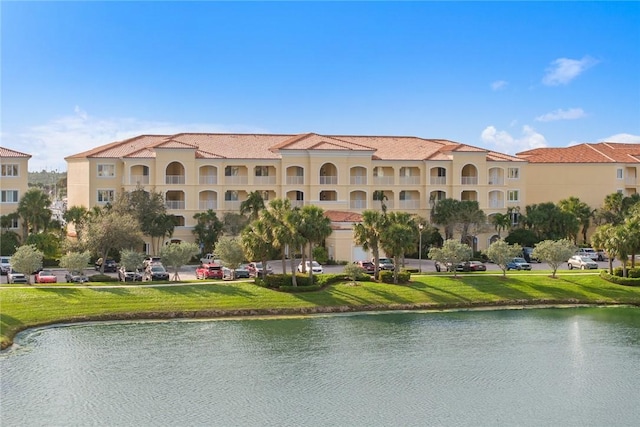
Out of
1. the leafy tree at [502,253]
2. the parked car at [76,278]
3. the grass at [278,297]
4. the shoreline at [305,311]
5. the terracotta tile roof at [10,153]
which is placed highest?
the terracotta tile roof at [10,153]

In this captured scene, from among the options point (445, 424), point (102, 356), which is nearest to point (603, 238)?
point (445, 424)

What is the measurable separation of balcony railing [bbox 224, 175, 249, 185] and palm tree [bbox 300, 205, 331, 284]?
2594 centimetres

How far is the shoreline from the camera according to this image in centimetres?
4504

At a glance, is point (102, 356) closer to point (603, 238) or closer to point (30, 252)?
point (30, 252)

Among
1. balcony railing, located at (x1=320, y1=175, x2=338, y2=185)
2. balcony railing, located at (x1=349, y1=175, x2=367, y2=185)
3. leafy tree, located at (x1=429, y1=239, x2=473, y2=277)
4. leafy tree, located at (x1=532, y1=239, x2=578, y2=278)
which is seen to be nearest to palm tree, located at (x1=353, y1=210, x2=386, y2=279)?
leafy tree, located at (x1=429, y1=239, x2=473, y2=277)

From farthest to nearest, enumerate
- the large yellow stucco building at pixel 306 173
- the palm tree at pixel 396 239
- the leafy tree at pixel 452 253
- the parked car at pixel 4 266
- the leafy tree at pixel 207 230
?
1. the large yellow stucco building at pixel 306 173
2. the leafy tree at pixel 207 230
3. the parked car at pixel 4 266
4. the leafy tree at pixel 452 253
5. the palm tree at pixel 396 239

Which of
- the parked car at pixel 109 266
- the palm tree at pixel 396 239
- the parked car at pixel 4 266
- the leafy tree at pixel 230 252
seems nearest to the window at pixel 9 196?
the parked car at pixel 4 266

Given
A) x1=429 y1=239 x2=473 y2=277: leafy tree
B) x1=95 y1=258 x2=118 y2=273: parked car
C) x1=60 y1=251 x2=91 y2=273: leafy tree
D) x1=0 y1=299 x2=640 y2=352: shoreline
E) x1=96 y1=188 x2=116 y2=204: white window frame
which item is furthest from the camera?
x1=96 y1=188 x2=116 y2=204: white window frame

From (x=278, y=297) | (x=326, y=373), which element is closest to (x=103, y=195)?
(x=278, y=297)

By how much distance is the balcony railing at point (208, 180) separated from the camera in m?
76.6

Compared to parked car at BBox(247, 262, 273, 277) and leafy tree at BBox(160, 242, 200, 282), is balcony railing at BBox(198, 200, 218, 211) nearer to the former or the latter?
parked car at BBox(247, 262, 273, 277)

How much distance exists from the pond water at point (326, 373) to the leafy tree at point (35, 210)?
27.4m

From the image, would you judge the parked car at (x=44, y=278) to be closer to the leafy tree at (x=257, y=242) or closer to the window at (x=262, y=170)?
the leafy tree at (x=257, y=242)

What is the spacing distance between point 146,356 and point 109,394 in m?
5.83
